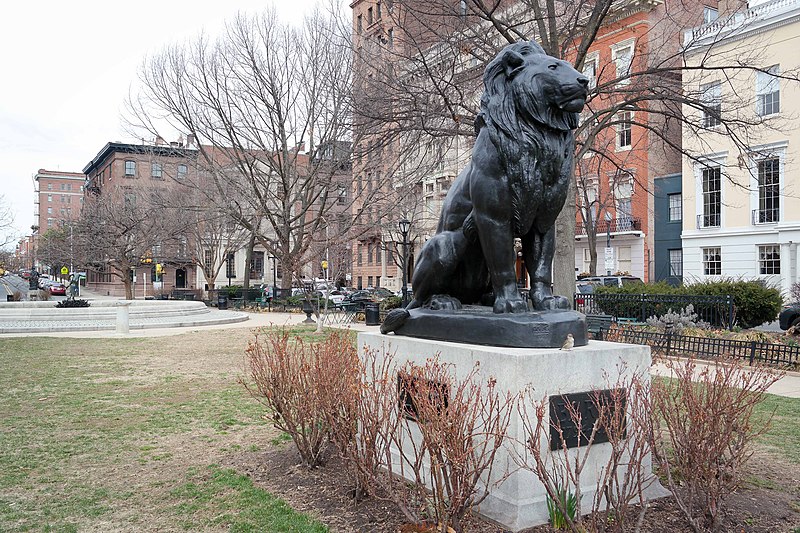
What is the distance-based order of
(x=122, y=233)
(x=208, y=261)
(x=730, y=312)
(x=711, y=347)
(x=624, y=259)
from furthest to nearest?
(x=208, y=261)
(x=624, y=259)
(x=122, y=233)
(x=730, y=312)
(x=711, y=347)

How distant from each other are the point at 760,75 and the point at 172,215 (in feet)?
115

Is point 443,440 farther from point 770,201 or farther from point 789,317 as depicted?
point 770,201

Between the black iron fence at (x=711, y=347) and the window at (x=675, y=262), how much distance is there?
72.5 feet

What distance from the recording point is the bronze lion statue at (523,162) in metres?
4.20

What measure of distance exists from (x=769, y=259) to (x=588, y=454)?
29028 millimetres

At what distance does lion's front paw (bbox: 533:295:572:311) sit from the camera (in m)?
4.55

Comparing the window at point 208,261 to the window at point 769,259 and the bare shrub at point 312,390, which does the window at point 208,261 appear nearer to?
the window at point 769,259

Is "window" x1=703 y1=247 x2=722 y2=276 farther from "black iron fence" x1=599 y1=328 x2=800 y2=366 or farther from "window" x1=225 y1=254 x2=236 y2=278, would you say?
"window" x1=225 y1=254 x2=236 y2=278

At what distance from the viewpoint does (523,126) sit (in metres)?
4.26

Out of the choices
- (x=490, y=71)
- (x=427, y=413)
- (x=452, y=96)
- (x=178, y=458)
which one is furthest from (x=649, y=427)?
(x=452, y=96)

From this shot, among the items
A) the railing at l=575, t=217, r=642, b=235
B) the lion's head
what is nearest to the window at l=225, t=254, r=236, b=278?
the railing at l=575, t=217, r=642, b=235

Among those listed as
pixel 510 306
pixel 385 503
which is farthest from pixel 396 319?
pixel 385 503

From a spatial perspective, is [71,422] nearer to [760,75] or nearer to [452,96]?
[452,96]

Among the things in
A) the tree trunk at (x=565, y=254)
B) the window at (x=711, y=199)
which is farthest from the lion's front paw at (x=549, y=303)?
the window at (x=711, y=199)
